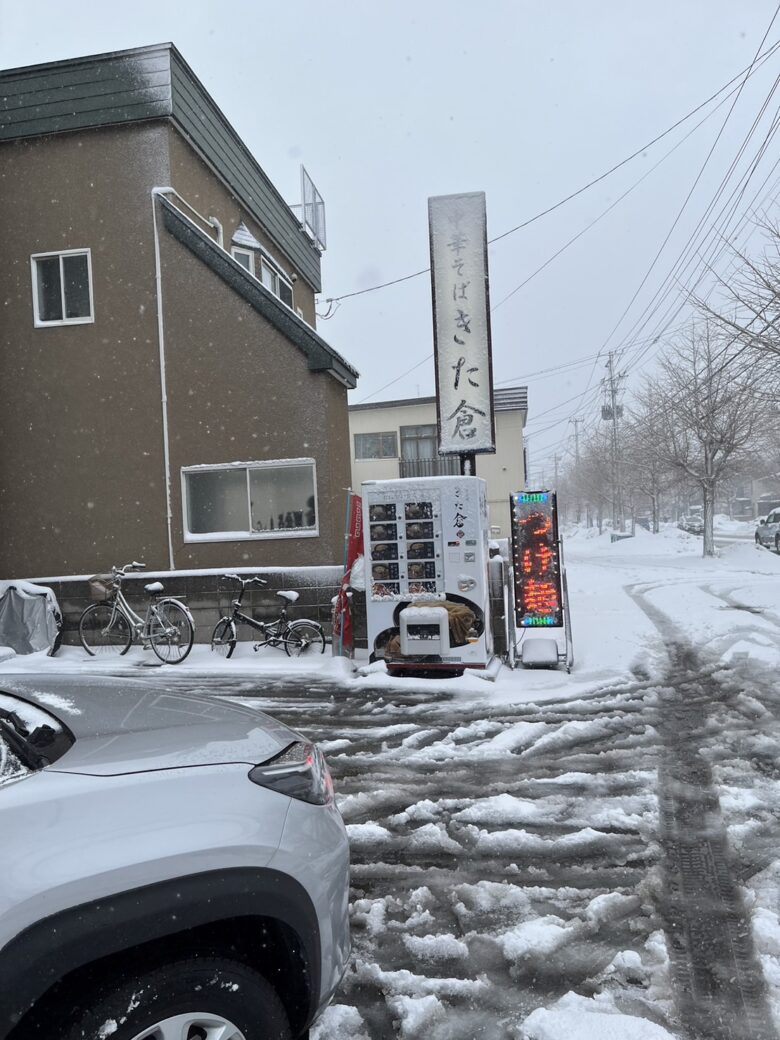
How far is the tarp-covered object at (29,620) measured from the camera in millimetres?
10383

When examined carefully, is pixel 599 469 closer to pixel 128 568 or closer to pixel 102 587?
pixel 128 568

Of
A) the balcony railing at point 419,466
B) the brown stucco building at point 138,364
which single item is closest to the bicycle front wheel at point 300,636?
the brown stucco building at point 138,364

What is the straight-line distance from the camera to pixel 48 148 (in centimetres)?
1162

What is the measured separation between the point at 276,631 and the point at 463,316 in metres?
5.00

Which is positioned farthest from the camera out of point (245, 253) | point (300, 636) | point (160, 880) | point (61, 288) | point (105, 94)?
point (245, 253)

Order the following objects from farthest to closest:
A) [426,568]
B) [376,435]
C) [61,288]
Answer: [376,435]
[61,288]
[426,568]

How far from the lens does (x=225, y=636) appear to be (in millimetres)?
9875

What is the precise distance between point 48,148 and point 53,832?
12896 mm

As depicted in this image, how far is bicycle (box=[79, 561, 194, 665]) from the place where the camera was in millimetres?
9797

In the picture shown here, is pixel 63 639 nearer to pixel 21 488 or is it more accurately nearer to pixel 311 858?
pixel 21 488

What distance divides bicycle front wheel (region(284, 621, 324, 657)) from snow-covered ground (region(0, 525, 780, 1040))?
34.6 inches

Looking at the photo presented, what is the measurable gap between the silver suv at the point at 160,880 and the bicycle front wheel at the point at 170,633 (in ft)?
25.4

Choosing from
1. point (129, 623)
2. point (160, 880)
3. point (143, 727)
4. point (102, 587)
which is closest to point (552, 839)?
point (143, 727)

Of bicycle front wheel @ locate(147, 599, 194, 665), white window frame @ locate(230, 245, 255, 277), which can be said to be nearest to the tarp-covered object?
bicycle front wheel @ locate(147, 599, 194, 665)
